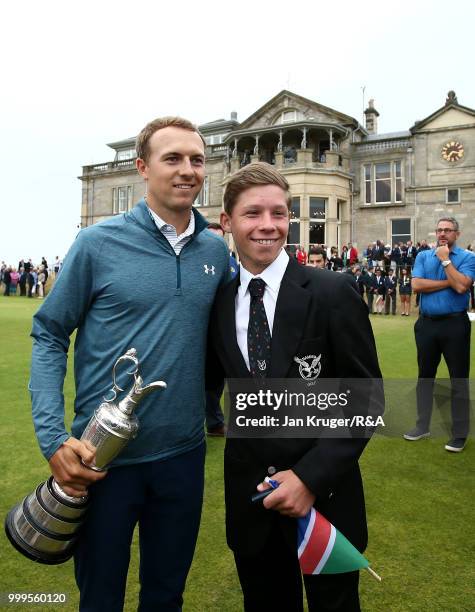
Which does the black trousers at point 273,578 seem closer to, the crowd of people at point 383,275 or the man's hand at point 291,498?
the man's hand at point 291,498

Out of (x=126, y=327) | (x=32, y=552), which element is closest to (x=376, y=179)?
A: (x=126, y=327)

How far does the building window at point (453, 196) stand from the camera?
98.7 feet

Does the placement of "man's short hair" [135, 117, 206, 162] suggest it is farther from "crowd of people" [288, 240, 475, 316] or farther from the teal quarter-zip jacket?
"crowd of people" [288, 240, 475, 316]

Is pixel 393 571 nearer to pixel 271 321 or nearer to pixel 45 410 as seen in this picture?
pixel 271 321

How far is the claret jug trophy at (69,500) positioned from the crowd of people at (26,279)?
3248cm

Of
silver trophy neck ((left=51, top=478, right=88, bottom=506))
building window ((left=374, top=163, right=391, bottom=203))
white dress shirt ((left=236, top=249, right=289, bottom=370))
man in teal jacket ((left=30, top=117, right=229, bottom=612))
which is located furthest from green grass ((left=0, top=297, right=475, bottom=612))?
building window ((left=374, top=163, right=391, bottom=203))

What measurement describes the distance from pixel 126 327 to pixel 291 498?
1.02 metres

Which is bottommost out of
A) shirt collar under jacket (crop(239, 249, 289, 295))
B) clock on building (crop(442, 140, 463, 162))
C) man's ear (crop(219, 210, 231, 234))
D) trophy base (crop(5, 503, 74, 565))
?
trophy base (crop(5, 503, 74, 565))

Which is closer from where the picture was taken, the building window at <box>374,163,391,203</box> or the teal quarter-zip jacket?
the teal quarter-zip jacket

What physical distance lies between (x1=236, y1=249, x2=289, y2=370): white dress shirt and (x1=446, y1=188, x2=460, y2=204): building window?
3184cm

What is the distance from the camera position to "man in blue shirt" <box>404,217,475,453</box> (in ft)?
17.9

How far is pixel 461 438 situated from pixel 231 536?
13.3 feet

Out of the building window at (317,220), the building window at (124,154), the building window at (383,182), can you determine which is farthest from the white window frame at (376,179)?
the building window at (124,154)

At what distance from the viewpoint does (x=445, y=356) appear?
5.67 meters
